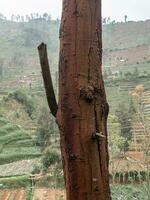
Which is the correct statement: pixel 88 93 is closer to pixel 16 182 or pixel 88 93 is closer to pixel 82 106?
pixel 82 106

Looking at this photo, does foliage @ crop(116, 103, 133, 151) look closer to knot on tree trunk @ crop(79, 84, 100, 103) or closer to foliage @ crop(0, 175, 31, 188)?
foliage @ crop(0, 175, 31, 188)

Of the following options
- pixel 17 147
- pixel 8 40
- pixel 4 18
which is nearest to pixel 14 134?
pixel 17 147

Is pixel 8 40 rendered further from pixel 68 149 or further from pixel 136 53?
pixel 68 149

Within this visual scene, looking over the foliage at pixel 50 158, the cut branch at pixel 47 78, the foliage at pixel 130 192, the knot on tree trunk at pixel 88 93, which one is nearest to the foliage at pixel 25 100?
the foliage at pixel 50 158

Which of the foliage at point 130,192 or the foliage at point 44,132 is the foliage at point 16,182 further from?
the foliage at point 130,192

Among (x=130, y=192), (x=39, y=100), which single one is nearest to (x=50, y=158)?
(x=130, y=192)

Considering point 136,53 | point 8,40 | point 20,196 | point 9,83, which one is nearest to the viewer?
point 20,196

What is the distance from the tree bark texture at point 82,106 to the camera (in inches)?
44.3

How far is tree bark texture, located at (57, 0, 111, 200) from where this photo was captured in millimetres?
1124

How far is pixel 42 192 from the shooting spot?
18.0 meters

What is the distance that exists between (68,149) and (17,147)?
23998 millimetres

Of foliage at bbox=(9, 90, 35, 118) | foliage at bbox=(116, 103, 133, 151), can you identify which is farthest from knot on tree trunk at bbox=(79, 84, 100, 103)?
foliage at bbox=(9, 90, 35, 118)

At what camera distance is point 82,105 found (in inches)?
44.6

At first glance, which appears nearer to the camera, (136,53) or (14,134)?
(14,134)
